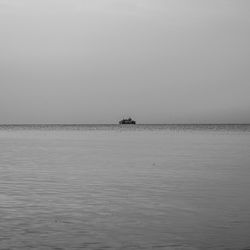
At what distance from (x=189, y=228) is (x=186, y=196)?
6.22m

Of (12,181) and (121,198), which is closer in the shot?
(121,198)

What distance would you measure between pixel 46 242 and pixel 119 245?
168 centimetres

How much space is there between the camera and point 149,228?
1370cm

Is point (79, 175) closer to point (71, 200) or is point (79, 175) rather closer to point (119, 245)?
point (71, 200)

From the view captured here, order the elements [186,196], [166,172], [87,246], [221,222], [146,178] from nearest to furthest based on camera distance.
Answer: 1. [87,246]
2. [221,222]
3. [186,196]
4. [146,178]
5. [166,172]

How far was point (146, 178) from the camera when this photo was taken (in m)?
26.6

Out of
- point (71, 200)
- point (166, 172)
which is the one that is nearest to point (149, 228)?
point (71, 200)

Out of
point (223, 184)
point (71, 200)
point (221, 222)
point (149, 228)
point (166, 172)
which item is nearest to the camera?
point (149, 228)

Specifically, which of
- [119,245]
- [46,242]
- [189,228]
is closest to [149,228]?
[189,228]

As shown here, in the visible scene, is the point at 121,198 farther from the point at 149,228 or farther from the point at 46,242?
the point at 46,242

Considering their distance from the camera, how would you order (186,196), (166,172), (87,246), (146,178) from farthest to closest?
(166,172) < (146,178) < (186,196) < (87,246)

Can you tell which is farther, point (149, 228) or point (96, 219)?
point (96, 219)

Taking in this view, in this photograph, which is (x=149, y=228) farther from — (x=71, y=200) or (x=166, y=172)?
(x=166, y=172)

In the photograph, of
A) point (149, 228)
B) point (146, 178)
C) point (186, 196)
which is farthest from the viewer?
point (146, 178)
